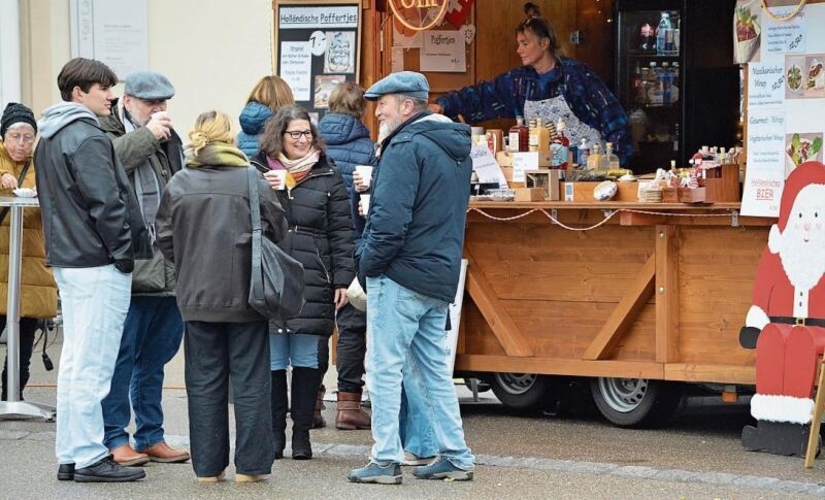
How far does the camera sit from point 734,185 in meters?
8.43

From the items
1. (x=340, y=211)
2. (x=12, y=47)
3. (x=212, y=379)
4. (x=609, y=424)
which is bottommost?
(x=609, y=424)

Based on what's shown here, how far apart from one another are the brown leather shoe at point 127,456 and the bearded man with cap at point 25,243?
1770 millimetres

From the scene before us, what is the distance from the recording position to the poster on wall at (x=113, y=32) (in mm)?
13195

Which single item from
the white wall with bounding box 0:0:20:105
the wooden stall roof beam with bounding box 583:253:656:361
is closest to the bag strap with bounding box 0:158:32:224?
the wooden stall roof beam with bounding box 583:253:656:361

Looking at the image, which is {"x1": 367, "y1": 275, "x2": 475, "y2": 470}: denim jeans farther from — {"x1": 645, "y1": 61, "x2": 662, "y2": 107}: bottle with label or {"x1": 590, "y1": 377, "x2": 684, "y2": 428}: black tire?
{"x1": 645, "y1": 61, "x2": 662, "y2": 107}: bottle with label

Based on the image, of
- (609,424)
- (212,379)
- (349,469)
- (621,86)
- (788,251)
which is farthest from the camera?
(621,86)

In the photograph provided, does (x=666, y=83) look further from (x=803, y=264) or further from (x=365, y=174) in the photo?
(x=365, y=174)

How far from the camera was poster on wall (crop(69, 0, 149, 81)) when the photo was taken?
13.2m

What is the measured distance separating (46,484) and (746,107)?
413cm

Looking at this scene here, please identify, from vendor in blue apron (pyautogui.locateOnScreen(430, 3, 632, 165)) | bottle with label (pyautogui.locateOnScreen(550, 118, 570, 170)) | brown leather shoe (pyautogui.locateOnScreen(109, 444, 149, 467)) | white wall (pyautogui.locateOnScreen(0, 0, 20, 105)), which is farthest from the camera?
white wall (pyautogui.locateOnScreen(0, 0, 20, 105))

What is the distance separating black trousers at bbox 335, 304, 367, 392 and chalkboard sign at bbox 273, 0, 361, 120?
83.7 inches

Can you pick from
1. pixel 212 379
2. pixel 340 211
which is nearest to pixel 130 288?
pixel 212 379

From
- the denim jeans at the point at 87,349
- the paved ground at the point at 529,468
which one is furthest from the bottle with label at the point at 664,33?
the denim jeans at the point at 87,349

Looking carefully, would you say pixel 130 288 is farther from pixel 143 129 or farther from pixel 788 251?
pixel 788 251
